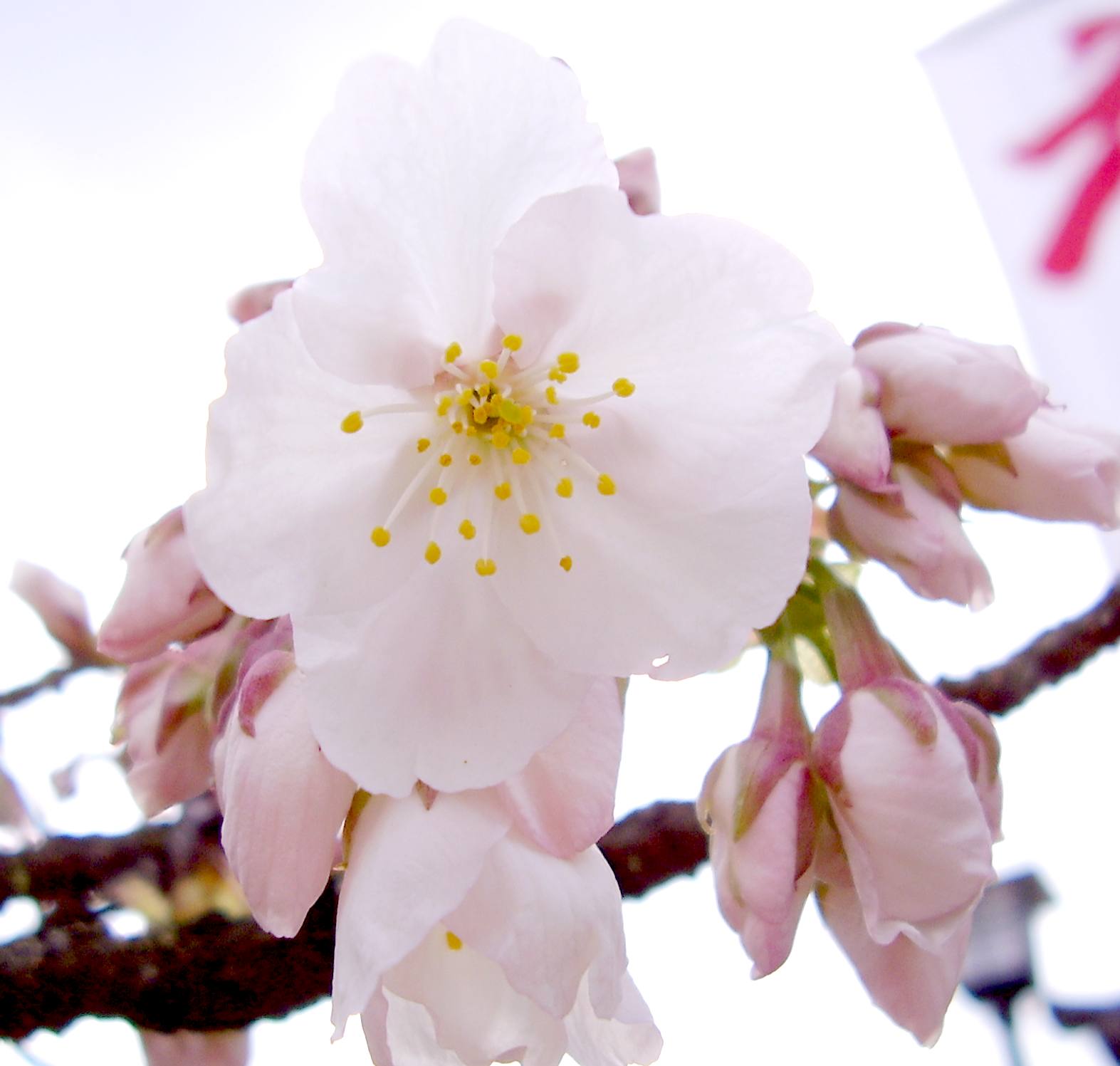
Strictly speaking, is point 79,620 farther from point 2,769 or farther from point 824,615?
point 824,615

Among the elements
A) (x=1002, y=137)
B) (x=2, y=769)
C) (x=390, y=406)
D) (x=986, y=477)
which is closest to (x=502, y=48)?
(x=390, y=406)

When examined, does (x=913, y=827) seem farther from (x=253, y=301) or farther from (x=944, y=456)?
(x=253, y=301)

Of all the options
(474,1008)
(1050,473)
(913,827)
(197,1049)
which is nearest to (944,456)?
(1050,473)

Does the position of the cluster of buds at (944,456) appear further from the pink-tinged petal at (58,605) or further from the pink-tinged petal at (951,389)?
the pink-tinged petal at (58,605)

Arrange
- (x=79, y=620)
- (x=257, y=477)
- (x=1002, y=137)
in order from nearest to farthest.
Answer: (x=257, y=477), (x=79, y=620), (x=1002, y=137)

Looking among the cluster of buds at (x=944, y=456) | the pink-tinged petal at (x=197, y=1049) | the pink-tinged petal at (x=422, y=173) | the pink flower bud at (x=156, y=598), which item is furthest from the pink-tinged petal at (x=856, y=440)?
the pink-tinged petal at (x=197, y=1049)

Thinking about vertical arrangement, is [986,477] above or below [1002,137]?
above

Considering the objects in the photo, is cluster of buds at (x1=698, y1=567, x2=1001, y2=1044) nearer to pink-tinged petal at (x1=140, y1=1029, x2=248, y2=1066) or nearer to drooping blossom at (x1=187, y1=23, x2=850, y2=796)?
drooping blossom at (x1=187, y1=23, x2=850, y2=796)
